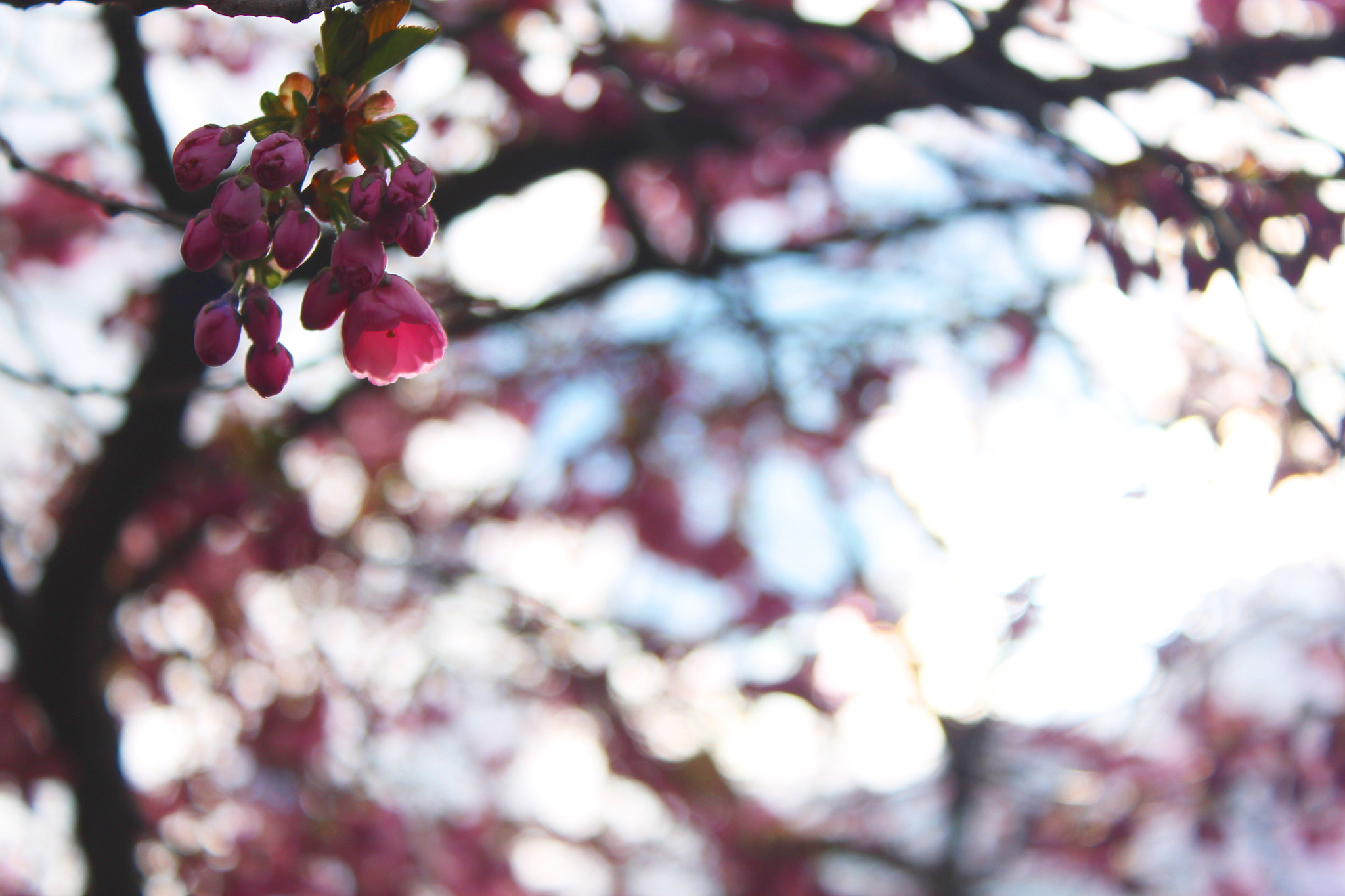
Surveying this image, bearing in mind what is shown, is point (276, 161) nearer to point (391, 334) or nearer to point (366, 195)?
point (366, 195)

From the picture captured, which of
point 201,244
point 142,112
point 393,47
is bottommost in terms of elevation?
point 142,112

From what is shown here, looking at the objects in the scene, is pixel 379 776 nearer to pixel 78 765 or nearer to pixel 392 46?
pixel 78 765

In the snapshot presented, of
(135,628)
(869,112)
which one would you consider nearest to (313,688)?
(135,628)

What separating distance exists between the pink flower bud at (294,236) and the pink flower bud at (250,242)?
0.04ft

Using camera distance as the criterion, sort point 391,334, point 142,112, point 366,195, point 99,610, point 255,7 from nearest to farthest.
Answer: point 255,7 < point 366,195 < point 391,334 < point 142,112 < point 99,610

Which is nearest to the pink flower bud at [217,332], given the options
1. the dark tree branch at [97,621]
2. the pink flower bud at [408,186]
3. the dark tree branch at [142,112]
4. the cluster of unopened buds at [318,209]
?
the cluster of unopened buds at [318,209]

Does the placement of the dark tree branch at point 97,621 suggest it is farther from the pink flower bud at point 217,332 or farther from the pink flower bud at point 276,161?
the pink flower bud at point 276,161

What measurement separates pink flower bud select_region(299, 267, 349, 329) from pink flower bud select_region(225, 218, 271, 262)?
6 cm

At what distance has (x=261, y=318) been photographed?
0.74 metres

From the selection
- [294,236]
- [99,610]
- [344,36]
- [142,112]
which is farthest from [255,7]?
[99,610]

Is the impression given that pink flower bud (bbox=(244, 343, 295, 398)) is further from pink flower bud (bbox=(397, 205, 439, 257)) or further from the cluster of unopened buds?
pink flower bud (bbox=(397, 205, 439, 257))

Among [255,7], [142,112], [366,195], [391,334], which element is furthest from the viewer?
[142,112]

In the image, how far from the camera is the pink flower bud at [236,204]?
66 cm

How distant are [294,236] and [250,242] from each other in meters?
0.04
